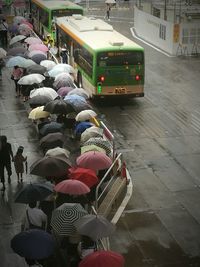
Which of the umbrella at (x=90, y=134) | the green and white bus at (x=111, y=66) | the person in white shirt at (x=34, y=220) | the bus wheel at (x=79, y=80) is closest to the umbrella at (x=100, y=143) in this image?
the umbrella at (x=90, y=134)

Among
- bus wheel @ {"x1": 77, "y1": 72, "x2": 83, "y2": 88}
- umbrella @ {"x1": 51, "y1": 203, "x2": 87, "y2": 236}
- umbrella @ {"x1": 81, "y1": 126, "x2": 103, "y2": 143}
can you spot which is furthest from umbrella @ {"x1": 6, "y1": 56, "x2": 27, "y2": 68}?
umbrella @ {"x1": 51, "y1": 203, "x2": 87, "y2": 236}

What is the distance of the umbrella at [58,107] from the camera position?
16844 millimetres

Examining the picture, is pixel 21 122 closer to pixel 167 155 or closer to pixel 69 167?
pixel 167 155

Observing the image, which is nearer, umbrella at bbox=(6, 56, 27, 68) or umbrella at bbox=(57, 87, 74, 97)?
umbrella at bbox=(57, 87, 74, 97)

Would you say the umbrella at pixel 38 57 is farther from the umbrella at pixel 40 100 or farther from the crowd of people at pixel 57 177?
the umbrella at pixel 40 100

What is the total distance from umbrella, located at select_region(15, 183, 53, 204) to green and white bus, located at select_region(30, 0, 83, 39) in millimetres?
21871

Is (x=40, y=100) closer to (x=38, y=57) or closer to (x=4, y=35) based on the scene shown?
(x=38, y=57)

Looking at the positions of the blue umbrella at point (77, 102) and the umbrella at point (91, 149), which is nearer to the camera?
the umbrella at point (91, 149)

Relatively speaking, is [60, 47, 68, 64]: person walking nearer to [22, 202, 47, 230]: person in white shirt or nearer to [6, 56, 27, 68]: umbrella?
[6, 56, 27, 68]: umbrella

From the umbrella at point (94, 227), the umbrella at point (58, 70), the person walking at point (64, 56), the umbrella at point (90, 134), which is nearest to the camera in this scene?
the umbrella at point (94, 227)

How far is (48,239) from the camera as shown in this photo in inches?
368

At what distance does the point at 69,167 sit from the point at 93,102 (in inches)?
420

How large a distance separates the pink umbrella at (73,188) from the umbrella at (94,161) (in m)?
1.49

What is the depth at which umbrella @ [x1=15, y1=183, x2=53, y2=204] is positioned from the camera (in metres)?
11.4
